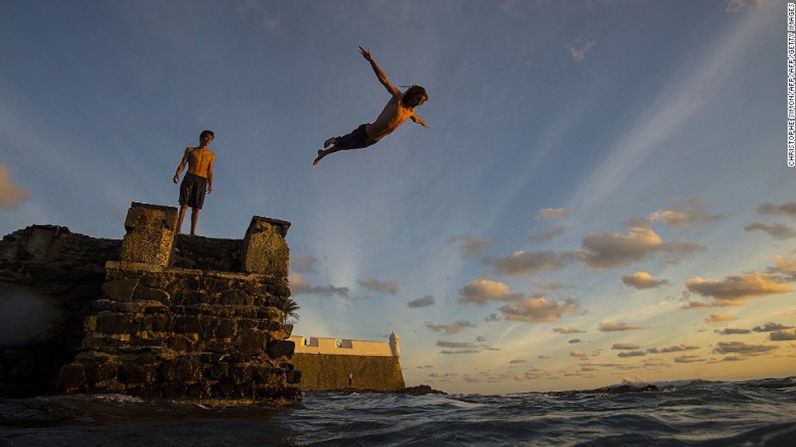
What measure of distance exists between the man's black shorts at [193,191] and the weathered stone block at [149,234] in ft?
5.47

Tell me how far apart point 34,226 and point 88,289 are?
1.16 meters

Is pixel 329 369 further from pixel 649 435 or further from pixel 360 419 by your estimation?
pixel 649 435

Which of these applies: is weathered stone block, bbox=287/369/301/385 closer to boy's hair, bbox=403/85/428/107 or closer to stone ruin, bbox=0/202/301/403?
stone ruin, bbox=0/202/301/403

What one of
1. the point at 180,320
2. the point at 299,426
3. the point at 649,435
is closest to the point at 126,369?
the point at 180,320

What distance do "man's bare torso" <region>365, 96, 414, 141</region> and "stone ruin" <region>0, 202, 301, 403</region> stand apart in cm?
191

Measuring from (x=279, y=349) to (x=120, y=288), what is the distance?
2.13m

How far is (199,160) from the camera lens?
7.84m

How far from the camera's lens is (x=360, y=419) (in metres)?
4.21

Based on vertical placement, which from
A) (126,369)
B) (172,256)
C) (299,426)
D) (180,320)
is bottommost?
(299,426)

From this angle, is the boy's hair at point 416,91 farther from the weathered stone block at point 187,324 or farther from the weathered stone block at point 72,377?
the weathered stone block at point 72,377

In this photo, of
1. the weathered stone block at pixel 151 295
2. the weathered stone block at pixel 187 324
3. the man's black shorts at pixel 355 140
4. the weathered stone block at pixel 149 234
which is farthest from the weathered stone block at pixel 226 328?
the man's black shorts at pixel 355 140

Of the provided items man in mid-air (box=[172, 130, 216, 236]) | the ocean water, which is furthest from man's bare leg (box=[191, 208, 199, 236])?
the ocean water

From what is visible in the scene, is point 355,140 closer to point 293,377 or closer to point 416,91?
point 416,91

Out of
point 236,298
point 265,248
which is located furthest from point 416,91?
point 236,298
